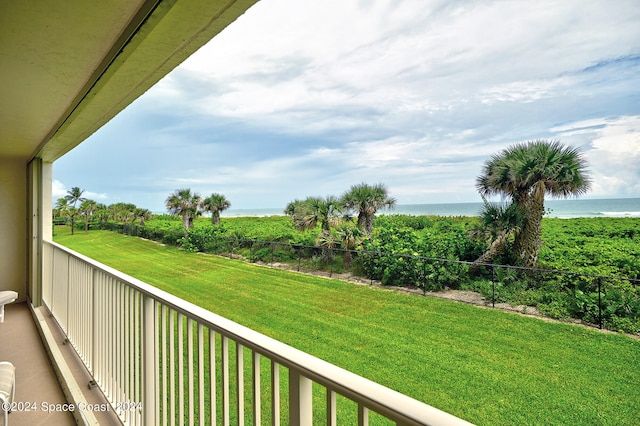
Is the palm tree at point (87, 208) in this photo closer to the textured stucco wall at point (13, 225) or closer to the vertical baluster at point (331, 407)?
the textured stucco wall at point (13, 225)

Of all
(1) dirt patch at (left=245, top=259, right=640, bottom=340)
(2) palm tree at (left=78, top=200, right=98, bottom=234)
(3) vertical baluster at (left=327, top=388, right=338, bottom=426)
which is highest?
(2) palm tree at (left=78, top=200, right=98, bottom=234)

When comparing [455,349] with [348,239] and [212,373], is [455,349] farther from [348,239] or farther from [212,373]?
[212,373]

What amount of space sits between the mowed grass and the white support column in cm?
305

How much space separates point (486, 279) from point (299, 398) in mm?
6044

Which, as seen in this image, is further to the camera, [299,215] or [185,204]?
[185,204]

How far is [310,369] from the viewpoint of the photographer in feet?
1.66

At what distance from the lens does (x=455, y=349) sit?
4328 millimetres

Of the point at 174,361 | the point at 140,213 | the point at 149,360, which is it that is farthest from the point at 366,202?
the point at 140,213

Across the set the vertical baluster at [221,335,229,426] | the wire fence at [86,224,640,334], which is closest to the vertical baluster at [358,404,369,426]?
the vertical baluster at [221,335,229,426]

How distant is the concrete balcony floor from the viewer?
1.70 m

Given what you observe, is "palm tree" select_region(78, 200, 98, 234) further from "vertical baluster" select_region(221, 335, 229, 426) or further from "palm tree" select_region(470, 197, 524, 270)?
"vertical baluster" select_region(221, 335, 229, 426)

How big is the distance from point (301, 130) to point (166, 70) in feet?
64.2

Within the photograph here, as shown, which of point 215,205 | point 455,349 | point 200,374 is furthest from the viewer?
point 215,205

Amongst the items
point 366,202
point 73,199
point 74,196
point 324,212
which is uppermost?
point 74,196
